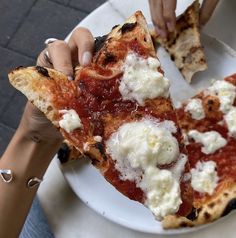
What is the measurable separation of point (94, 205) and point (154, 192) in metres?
0.28

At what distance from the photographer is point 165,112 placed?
0.74 metres

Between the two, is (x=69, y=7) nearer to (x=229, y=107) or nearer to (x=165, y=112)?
(x=229, y=107)

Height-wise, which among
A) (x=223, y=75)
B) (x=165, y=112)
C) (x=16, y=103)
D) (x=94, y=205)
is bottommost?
(x=16, y=103)

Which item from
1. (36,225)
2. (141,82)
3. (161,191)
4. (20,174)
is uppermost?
(141,82)

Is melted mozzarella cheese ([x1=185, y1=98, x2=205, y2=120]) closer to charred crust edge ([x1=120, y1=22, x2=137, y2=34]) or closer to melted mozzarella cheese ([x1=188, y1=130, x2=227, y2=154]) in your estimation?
melted mozzarella cheese ([x1=188, y1=130, x2=227, y2=154])

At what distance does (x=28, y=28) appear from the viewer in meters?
1.83

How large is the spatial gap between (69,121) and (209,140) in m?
0.37

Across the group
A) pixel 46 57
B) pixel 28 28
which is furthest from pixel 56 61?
pixel 28 28

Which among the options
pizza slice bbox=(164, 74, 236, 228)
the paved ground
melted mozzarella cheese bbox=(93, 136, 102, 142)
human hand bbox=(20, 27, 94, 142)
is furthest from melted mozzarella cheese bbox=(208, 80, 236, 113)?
the paved ground

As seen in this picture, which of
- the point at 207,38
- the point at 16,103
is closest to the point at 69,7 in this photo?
the point at 16,103

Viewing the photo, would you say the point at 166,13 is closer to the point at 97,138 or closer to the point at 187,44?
the point at 187,44

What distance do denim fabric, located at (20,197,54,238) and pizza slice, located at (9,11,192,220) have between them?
0.33 metres

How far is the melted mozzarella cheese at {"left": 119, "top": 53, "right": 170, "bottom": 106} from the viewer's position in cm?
74

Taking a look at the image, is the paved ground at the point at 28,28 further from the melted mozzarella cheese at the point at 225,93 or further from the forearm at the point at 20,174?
the melted mozzarella cheese at the point at 225,93
